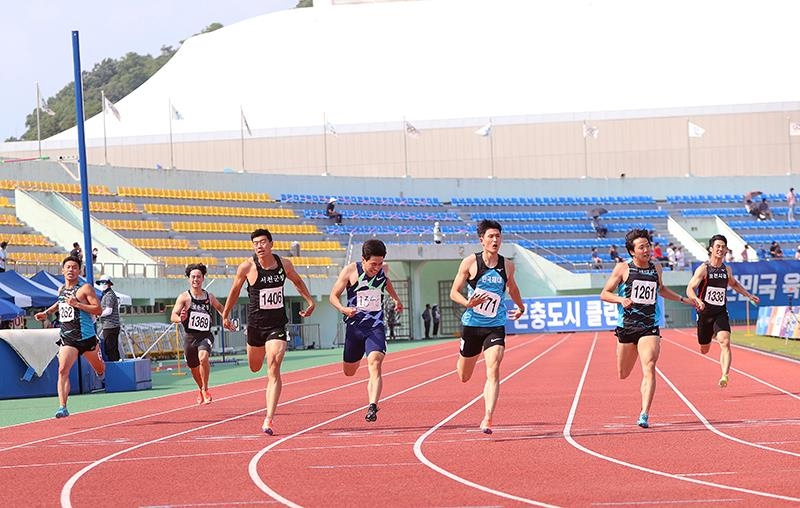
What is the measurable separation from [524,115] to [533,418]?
5479cm

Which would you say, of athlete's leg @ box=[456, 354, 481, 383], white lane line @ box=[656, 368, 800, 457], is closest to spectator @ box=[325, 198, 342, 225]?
white lane line @ box=[656, 368, 800, 457]

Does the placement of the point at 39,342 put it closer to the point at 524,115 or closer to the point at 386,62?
the point at 524,115

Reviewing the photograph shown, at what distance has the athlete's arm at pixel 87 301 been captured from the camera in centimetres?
1620

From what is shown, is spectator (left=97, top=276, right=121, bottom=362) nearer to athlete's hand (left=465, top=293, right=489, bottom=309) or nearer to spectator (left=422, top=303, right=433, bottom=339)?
athlete's hand (left=465, top=293, right=489, bottom=309)

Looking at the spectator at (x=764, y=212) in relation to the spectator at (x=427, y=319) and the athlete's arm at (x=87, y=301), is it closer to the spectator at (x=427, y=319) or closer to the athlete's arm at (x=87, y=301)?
the spectator at (x=427, y=319)

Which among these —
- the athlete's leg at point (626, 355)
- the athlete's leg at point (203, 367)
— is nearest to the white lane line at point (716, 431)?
the athlete's leg at point (626, 355)

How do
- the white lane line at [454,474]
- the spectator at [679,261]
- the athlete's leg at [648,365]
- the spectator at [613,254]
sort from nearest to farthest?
the white lane line at [454,474] → the athlete's leg at [648,365] → the spectator at [679,261] → the spectator at [613,254]

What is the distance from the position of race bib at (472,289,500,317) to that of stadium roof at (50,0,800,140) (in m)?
57.2

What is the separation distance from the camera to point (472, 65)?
2968 inches

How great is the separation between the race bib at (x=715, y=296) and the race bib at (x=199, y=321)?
6.21 m

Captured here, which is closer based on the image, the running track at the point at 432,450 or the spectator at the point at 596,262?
the running track at the point at 432,450

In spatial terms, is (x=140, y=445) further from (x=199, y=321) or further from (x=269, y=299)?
(x=199, y=321)

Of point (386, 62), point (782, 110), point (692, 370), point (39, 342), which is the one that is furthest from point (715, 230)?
point (39, 342)

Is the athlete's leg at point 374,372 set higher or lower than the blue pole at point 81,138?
lower
